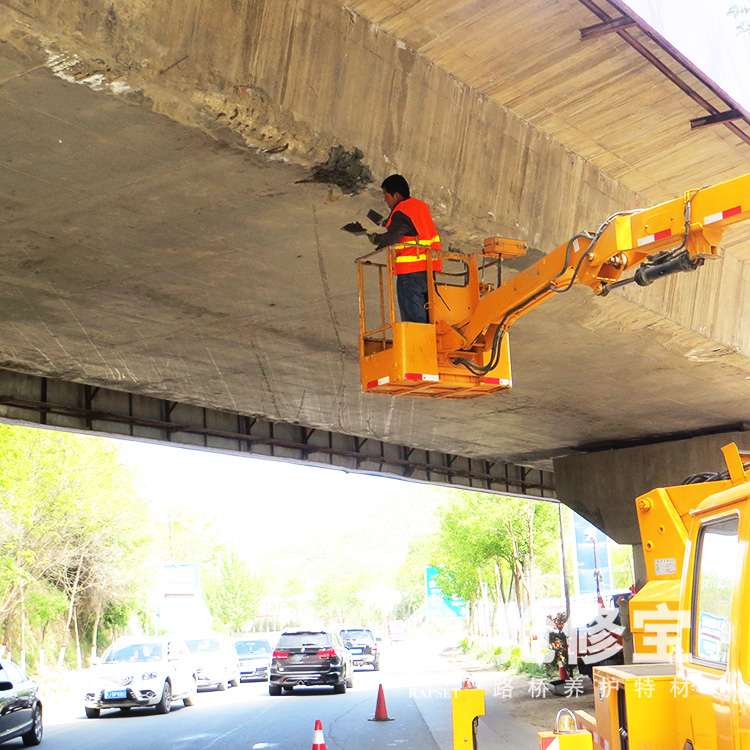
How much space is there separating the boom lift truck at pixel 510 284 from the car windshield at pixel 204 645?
2130cm

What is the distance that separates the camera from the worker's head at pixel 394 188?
27.1ft

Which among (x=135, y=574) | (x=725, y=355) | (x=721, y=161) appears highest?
(x=721, y=161)

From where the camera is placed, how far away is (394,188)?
8273 mm

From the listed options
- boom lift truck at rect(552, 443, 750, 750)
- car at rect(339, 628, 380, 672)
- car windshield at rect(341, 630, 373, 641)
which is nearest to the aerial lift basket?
boom lift truck at rect(552, 443, 750, 750)

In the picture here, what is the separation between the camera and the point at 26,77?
646cm

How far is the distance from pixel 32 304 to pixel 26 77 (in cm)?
592

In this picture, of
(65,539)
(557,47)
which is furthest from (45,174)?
(65,539)

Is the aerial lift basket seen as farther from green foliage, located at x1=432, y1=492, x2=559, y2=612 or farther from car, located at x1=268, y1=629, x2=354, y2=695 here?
green foliage, located at x1=432, y1=492, x2=559, y2=612

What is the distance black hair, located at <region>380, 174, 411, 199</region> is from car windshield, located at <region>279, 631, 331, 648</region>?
18492 millimetres

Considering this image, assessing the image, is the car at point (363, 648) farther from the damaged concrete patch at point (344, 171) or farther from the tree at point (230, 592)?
the tree at point (230, 592)

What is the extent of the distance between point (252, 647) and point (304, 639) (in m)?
12.7

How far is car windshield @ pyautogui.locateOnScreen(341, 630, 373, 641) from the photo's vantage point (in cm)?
4003

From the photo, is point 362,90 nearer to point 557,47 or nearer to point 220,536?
point 557,47

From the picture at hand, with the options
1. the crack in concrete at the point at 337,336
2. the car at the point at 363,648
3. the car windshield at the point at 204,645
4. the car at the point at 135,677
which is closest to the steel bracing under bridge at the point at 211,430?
the crack in concrete at the point at 337,336
